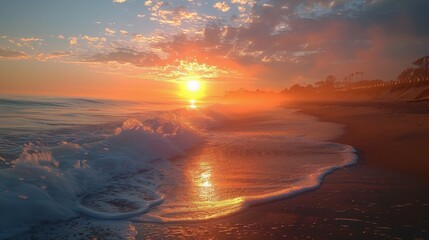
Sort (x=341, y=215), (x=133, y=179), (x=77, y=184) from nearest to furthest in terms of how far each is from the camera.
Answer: (x=341, y=215) < (x=77, y=184) < (x=133, y=179)

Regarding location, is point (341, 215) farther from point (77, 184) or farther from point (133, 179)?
point (77, 184)

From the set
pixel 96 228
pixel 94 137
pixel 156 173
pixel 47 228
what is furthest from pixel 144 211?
pixel 94 137

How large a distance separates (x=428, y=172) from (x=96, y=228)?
19.9 ft

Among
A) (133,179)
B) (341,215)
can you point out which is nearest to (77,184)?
(133,179)

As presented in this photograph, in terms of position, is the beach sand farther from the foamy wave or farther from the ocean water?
the foamy wave

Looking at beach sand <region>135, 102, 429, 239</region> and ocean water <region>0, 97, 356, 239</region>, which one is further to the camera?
ocean water <region>0, 97, 356, 239</region>

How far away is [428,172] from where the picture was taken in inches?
251

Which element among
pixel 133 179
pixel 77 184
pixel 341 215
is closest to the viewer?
pixel 341 215

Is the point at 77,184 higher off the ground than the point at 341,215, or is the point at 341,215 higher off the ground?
the point at 77,184

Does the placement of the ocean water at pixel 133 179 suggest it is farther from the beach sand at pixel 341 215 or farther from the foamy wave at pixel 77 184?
the beach sand at pixel 341 215

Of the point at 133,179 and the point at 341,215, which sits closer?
the point at 341,215

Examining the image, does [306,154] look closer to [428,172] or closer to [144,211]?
[428,172]

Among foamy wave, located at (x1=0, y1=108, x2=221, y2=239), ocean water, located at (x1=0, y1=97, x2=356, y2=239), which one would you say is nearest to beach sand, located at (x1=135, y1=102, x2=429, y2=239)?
ocean water, located at (x1=0, y1=97, x2=356, y2=239)

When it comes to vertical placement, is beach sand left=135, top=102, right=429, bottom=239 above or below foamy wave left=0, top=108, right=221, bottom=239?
below
